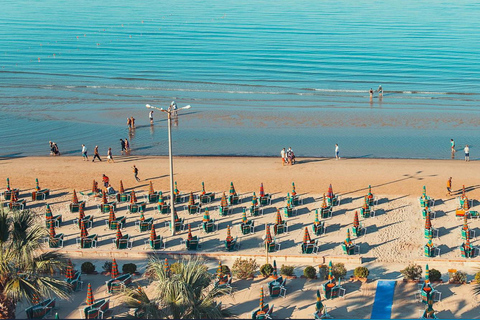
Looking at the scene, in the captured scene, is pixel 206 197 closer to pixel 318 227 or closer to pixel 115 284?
pixel 318 227

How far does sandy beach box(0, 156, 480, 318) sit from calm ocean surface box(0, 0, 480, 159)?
4.51 m

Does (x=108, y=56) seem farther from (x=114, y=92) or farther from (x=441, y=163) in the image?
(x=441, y=163)

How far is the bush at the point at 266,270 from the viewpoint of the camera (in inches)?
853

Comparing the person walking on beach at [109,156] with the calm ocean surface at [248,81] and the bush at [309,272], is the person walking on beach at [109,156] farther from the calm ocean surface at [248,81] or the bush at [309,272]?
the bush at [309,272]

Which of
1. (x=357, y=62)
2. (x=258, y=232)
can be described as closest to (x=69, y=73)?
(x=357, y=62)

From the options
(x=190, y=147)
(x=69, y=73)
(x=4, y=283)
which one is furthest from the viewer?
(x=69, y=73)

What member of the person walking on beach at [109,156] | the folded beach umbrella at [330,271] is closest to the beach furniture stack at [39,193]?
the person walking on beach at [109,156]

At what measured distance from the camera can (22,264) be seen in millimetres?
16141

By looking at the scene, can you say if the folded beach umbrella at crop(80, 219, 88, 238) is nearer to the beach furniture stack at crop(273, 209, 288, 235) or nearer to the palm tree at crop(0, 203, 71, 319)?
the beach furniture stack at crop(273, 209, 288, 235)

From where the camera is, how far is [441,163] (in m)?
36.9

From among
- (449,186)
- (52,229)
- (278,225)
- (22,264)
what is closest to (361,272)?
(278,225)

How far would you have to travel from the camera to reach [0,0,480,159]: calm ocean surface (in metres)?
44.4

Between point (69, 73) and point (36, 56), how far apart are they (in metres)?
14.1

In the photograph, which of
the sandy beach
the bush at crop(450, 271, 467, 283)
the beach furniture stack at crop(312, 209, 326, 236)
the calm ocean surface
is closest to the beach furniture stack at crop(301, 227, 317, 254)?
the sandy beach
